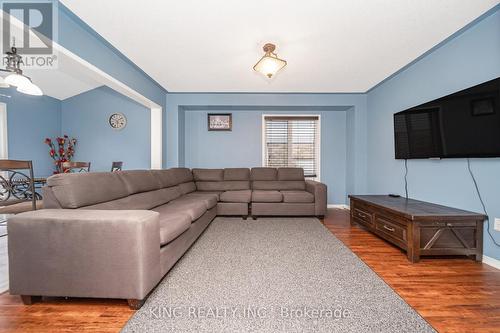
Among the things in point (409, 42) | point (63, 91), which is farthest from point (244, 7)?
point (63, 91)

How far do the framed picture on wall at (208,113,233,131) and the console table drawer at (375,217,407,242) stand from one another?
334cm

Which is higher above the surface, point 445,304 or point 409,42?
point 409,42

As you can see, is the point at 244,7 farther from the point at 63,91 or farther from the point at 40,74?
the point at 63,91

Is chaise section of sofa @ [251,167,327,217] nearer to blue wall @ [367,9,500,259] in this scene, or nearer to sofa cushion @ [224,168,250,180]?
sofa cushion @ [224,168,250,180]

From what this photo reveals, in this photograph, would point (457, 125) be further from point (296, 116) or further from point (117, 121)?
point (117, 121)

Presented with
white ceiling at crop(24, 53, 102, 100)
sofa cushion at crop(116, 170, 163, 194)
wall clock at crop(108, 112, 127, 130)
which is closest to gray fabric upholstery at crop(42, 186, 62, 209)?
sofa cushion at crop(116, 170, 163, 194)

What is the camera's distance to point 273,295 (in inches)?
58.2

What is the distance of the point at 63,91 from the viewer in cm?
447

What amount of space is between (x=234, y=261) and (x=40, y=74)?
5.08m

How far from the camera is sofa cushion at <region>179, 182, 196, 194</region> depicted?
3511 mm

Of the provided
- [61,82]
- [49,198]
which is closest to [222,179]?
[49,198]

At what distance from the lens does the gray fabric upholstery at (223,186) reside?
4.09 m

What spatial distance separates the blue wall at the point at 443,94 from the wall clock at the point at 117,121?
17.7ft

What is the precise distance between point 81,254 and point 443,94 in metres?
3.94
